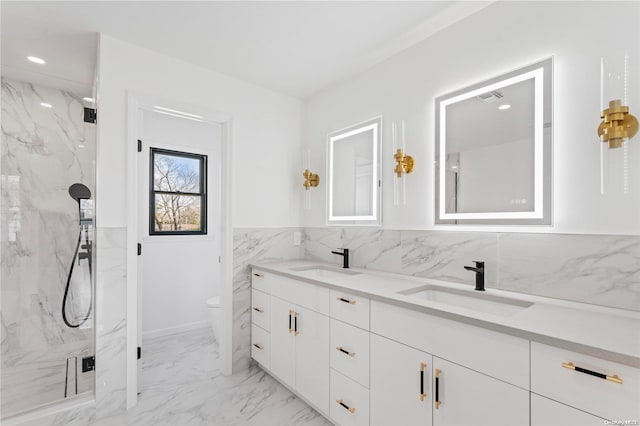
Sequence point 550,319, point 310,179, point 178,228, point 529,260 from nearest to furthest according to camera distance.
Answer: point 550,319 → point 529,260 → point 310,179 → point 178,228

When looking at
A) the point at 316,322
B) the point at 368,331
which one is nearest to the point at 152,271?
the point at 316,322

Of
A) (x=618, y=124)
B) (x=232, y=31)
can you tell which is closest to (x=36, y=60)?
(x=232, y=31)

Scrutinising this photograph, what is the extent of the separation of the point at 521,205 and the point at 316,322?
1.37 metres

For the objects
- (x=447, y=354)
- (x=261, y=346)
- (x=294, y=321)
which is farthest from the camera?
(x=261, y=346)

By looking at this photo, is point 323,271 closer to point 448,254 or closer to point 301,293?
point 301,293

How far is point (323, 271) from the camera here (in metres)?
2.61

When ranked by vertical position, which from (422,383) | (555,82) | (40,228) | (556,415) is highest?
(555,82)

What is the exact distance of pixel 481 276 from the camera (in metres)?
1.63

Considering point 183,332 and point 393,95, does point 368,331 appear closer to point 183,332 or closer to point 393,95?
point 393,95

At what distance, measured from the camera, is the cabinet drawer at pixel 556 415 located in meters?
0.92

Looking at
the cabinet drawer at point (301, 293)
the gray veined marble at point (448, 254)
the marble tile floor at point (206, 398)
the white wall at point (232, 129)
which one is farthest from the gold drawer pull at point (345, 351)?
the white wall at point (232, 129)

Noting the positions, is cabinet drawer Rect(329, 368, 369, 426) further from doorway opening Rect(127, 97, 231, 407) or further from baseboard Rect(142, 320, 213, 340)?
baseboard Rect(142, 320, 213, 340)

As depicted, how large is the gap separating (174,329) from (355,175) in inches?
107

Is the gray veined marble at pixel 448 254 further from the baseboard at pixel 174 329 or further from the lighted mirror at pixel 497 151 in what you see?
the baseboard at pixel 174 329
